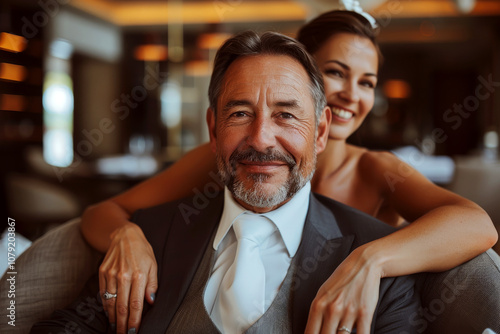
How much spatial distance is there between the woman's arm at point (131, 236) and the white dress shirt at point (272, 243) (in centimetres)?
18

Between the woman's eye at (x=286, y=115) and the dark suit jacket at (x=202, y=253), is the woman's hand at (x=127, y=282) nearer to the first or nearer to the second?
the dark suit jacket at (x=202, y=253)

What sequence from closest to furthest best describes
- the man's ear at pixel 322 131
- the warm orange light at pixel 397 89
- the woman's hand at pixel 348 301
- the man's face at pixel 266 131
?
the woman's hand at pixel 348 301 → the man's face at pixel 266 131 → the man's ear at pixel 322 131 → the warm orange light at pixel 397 89

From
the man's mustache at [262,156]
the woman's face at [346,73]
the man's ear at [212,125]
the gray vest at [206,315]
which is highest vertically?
the woman's face at [346,73]

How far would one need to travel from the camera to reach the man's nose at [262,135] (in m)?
1.27

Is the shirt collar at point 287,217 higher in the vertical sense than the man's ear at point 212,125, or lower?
lower

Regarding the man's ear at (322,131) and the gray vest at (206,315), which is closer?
the gray vest at (206,315)

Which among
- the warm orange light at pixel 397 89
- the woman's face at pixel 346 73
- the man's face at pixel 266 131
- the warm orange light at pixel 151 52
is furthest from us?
the warm orange light at pixel 397 89

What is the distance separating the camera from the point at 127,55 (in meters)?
8.92

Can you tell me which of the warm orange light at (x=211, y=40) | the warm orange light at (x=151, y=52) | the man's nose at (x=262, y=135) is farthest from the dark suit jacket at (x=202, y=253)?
the warm orange light at (x=151, y=52)

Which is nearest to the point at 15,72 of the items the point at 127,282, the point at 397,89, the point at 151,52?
the point at 151,52

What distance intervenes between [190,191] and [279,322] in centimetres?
69

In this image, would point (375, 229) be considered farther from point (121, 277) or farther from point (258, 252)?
point (121, 277)

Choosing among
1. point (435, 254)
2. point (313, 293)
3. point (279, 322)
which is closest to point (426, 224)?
point (435, 254)

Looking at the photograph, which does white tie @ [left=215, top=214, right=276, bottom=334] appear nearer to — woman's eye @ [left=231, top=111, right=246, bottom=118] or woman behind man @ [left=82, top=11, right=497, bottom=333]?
woman behind man @ [left=82, top=11, right=497, bottom=333]
